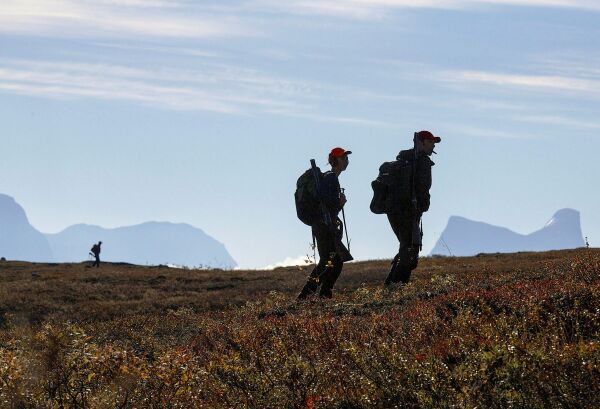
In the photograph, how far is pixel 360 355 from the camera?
927cm

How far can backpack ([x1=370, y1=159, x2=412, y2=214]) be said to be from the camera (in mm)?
18984

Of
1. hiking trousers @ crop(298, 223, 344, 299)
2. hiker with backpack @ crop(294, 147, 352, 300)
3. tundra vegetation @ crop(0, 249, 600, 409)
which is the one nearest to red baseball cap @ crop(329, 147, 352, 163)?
hiker with backpack @ crop(294, 147, 352, 300)

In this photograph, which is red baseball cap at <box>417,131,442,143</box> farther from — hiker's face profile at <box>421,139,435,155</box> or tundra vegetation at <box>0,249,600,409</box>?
tundra vegetation at <box>0,249,600,409</box>

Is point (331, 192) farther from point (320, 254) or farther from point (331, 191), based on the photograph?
point (320, 254)

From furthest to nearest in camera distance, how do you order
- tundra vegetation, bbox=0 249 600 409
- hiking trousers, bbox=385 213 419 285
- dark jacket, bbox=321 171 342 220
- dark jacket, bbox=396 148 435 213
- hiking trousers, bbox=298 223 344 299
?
hiking trousers, bbox=385 213 419 285
dark jacket, bbox=396 148 435 213
hiking trousers, bbox=298 223 344 299
dark jacket, bbox=321 171 342 220
tundra vegetation, bbox=0 249 600 409

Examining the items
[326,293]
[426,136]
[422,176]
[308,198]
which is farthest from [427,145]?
[326,293]

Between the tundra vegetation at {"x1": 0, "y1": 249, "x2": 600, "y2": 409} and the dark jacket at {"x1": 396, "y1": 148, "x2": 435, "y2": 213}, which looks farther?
the dark jacket at {"x1": 396, "y1": 148, "x2": 435, "y2": 213}

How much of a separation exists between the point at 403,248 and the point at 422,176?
1475 millimetres

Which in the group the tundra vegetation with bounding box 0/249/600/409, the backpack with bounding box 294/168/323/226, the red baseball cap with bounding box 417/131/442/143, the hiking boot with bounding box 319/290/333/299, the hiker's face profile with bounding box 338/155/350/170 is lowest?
the tundra vegetation with bounding box 0/249/600/409

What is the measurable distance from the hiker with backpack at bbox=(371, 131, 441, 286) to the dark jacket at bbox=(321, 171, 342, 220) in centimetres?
118

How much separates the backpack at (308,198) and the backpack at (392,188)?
139cm

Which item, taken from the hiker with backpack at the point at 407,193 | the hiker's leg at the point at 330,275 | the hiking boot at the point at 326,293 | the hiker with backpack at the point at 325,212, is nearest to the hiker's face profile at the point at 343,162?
the hiker with backpack at the point at 325,212

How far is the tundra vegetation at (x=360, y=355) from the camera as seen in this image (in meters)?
7.86

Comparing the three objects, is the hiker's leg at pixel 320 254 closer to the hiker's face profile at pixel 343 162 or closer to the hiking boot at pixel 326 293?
the hiking boot at pixel 326 293
